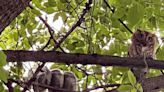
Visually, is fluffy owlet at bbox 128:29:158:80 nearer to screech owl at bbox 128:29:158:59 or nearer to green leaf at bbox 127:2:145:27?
screech owl at bbox 128:29:158:59

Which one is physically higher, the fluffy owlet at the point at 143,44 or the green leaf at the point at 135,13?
the green leaf at the point at 135,13

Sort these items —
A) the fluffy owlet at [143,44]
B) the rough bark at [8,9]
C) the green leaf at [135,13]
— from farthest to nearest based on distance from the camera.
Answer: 1. the fluffy owlet at [143,44]
2. the green leaf at [135,13]
3. the rough bark at [8,9]

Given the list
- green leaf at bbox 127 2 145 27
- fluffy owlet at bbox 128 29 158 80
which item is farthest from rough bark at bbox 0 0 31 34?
fluffy owlet at bbox 128 29 158 80

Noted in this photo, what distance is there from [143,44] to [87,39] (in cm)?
44

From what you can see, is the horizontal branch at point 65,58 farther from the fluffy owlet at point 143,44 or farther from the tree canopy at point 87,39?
the fluffy owlet at point 143,44

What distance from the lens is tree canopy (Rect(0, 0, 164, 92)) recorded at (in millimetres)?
1911

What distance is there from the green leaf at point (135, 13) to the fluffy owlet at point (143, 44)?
2.54 feet

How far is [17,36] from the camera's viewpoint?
2.77 meters

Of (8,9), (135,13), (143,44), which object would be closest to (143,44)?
(143,44)

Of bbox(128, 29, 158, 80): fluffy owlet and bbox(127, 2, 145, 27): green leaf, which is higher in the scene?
bbox(127, 2, 145, 27): green leaf

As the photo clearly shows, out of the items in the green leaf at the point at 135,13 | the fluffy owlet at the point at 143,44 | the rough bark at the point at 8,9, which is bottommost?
the fluffy owlet at the point at 143,44

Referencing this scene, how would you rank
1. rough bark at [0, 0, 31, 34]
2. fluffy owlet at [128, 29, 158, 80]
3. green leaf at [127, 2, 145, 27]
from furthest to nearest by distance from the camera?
fluffy owlet at [128, 29, 158, 80], green leaf at [127, 2, 145, 27], rough bark at [0, 0, 31, 34]

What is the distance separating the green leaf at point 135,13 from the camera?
1.84 metres

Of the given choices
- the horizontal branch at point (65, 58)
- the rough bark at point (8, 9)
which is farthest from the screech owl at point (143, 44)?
the rough bark at point (8, 9)
